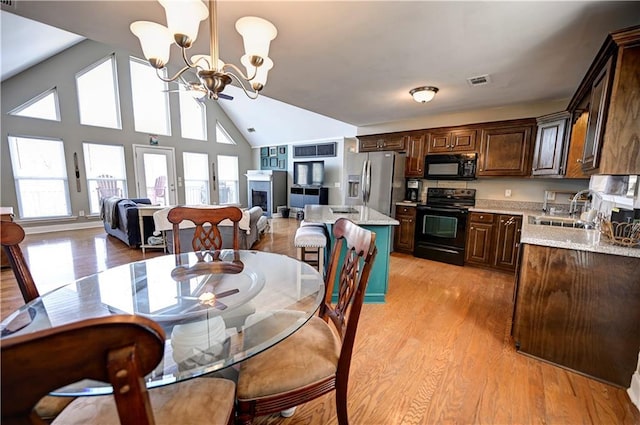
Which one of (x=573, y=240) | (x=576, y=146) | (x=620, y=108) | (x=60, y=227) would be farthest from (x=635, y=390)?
(x=60, y=227)

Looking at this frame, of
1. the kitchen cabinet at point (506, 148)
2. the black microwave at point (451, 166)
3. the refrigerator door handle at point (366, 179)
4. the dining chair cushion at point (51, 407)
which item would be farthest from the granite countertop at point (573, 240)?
the dining chair cushion at point (51, 407)

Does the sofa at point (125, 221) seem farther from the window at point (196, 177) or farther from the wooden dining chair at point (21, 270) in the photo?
the wooden dining chair at point (21, 270)

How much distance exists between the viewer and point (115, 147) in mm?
6406

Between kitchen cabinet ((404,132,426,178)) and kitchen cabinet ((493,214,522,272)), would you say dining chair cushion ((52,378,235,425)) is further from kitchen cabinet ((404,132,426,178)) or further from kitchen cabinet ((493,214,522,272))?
kitchen cabinet ((404,132,426,178))

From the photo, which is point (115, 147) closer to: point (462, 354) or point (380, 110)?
point (380, 110)

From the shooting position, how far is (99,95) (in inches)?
239

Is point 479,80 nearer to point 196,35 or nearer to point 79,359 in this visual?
point 196,35

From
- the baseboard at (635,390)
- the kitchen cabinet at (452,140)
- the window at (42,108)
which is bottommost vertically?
the baseboard at (635,390)

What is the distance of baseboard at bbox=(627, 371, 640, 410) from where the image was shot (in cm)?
146

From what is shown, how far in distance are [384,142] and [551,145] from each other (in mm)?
2358

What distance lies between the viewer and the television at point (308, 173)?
7191 mm

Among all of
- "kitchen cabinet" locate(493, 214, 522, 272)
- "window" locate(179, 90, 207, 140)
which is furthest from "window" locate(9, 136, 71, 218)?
"kitchen cabinet" locate(493, 214, 522, 272)

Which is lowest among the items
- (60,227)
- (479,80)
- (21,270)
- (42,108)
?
(60,227)

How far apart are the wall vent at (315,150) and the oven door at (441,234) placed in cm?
355
